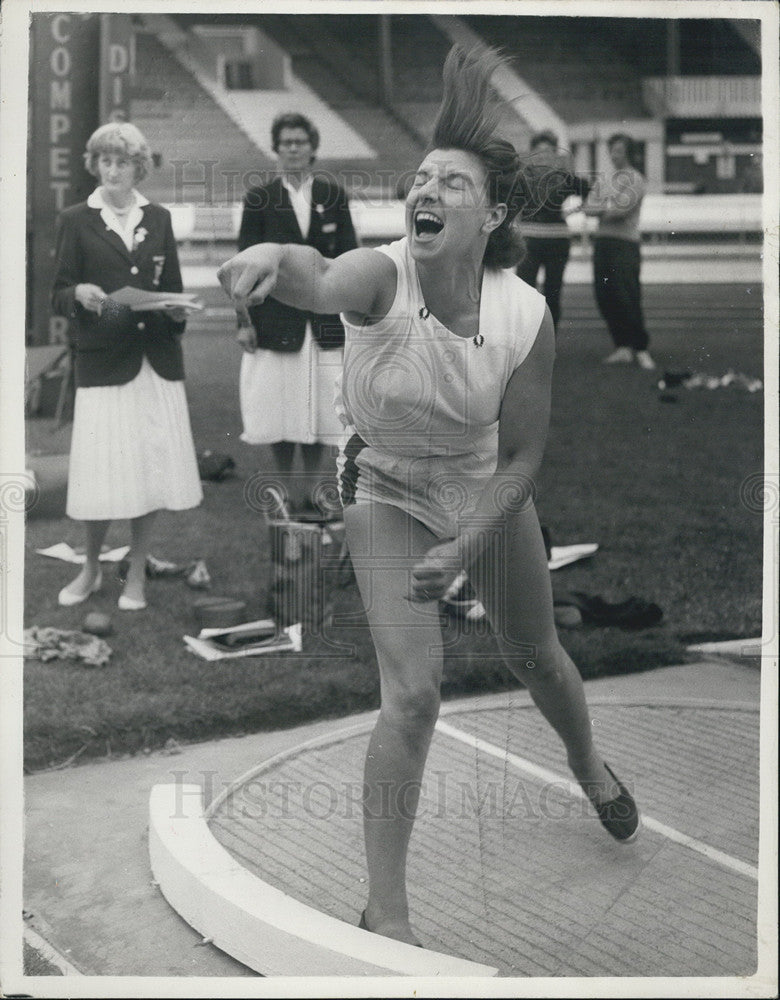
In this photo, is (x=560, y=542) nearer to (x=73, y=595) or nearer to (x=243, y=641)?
(x=243, y=641)

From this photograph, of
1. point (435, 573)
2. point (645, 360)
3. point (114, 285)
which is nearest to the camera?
point (435, 573)

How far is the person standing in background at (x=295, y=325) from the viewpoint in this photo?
6.65 m

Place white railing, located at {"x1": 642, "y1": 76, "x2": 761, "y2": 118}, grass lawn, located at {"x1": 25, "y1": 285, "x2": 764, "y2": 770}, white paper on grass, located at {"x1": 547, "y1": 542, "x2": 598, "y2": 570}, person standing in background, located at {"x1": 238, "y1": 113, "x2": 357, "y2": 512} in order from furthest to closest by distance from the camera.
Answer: white paper on grass, located at {"x1": 547, "y1": 542, "x2": 598, "y2": 570}, person standing in background, located at {"x1": 238, "y1": 113, "x2": 357, "y2": 512}, white railing, located at {"x1": 642, "y1": 76, "x2": 761, "y2": 118}, grass lawn, located at {"x1": 25, "y1": 285, "x2": 764, "y2": 770}

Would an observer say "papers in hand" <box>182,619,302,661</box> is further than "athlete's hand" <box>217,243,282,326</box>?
Yes

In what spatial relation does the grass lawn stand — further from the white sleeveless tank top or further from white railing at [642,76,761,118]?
the white sleeveless tank top

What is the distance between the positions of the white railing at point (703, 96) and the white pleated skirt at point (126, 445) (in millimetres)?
2685

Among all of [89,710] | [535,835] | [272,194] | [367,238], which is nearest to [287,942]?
[535,835]

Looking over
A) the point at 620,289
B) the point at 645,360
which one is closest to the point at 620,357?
the point at 620,289

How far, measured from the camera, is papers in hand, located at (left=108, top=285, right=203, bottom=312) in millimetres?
5801

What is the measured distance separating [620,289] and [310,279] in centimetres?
616

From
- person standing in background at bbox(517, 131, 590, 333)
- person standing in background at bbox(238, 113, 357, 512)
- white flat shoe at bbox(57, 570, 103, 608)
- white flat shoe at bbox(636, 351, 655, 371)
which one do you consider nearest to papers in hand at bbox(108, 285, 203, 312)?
person standing in background at bbox(238, 113, 357, 512)

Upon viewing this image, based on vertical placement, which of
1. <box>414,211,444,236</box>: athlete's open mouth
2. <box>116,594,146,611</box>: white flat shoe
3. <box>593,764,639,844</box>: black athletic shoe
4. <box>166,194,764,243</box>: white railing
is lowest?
<box>593,764,639,844</box>: black athletic shoe

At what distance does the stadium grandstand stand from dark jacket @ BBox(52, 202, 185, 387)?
76 centimetres

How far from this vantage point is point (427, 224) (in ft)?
11.2
